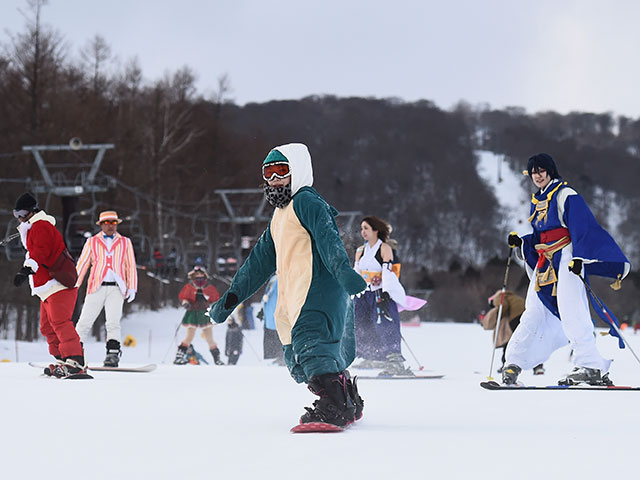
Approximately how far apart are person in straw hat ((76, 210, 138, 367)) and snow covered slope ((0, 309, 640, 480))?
2053mm

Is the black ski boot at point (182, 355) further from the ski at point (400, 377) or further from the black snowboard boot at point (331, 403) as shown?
the black snowboard boot at point (331, 403)

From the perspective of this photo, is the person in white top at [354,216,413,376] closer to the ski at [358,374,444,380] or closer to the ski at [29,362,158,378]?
the ski at [358,374,444,380]

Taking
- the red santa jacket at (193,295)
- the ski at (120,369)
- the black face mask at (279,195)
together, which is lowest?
the ski at (120,369)

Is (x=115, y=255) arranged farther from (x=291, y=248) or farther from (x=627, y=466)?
(x=627, y=466)

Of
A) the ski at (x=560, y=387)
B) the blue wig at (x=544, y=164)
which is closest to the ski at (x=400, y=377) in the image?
the ski at (x=560, y=387)

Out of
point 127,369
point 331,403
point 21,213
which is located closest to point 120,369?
point 127,369

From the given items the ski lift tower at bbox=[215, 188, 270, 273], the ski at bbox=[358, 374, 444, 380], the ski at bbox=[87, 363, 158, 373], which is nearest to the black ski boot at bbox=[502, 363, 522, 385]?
the ski at bbox=[358, 374, 444, 380]

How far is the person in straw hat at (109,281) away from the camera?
9.20 metres

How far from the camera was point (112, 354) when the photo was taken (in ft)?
30.5

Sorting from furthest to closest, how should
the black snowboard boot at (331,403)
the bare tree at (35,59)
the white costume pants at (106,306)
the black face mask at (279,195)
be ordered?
the bare tree at (35,59)
the white costume pants at (106,306)
the black face mask at (279,195)
the black snowboard boot at (331,403)

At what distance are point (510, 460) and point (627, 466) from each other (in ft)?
1.32

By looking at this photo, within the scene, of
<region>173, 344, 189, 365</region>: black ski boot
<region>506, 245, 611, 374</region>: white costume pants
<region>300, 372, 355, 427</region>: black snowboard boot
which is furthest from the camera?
<region>173, 344, 189, 365</region>: black ski boot

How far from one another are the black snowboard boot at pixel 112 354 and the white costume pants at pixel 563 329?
14.0 ft

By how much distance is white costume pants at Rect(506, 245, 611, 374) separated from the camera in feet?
21.6
